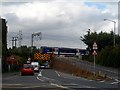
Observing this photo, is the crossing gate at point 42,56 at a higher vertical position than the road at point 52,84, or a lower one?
lower

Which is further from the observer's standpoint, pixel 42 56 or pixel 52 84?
pixel 42 56

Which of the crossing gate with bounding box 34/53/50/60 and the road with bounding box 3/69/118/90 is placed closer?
the road with bounding box 3/69/118/90

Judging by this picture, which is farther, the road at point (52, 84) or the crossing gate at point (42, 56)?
the crossing gate at point (42, 56)

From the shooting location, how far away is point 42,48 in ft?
407

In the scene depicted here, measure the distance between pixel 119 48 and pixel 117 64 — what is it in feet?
20.5

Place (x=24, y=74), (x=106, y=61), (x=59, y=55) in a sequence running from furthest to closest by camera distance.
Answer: (x=59, y=55), (x=106, y=61), (x=24, y=74)

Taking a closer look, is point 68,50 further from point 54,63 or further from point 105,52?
point 105,52

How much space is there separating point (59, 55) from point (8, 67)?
6051 cm

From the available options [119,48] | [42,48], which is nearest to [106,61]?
[119,48]

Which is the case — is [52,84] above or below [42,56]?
above

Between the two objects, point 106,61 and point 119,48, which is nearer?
point 119,48

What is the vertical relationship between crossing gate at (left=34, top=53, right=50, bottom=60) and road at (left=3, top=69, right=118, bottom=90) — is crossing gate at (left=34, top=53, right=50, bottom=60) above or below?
below

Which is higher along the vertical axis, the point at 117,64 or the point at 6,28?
the point at 6,28

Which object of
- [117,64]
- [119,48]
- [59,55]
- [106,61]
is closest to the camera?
[119,48]
